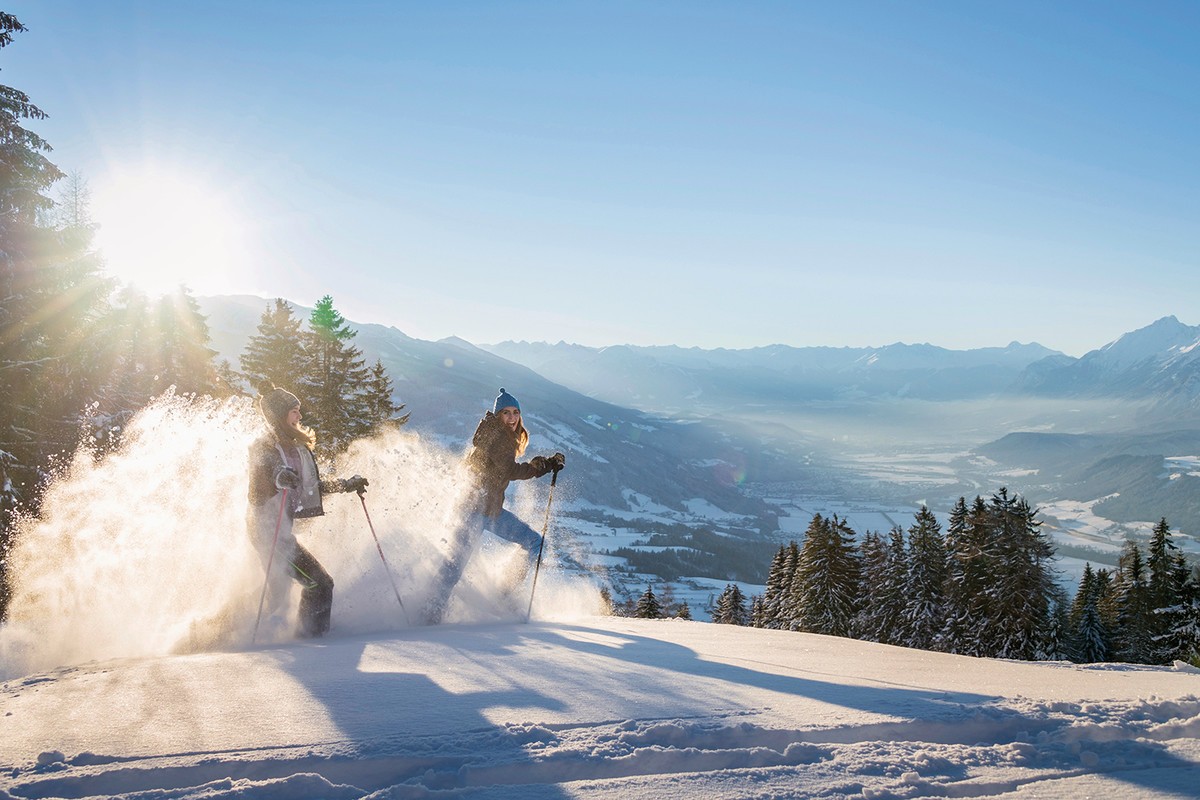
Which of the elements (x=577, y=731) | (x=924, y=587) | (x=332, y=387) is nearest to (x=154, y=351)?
(x=332, y=387)

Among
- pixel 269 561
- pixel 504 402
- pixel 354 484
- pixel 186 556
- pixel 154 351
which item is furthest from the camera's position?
pixel 154 351

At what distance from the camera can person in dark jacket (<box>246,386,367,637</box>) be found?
6555 mm

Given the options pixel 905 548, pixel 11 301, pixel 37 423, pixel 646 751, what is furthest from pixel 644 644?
pixel 905 548

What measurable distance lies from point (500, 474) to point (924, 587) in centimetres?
2747

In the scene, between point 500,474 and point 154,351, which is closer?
point 500,474

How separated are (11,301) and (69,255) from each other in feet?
6.45

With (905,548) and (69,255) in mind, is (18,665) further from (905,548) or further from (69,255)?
(905,548)

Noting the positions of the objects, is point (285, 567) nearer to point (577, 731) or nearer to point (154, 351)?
point (577, 731)

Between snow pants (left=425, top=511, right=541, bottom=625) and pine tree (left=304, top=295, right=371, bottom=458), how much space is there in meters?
15.7

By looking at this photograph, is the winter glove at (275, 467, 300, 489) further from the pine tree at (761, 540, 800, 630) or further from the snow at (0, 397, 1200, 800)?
the pine tree at (761, 540, 800, 630)

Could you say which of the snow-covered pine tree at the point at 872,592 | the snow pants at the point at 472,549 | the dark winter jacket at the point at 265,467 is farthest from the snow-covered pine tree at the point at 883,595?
the dark winter jacket at the point at 265,467

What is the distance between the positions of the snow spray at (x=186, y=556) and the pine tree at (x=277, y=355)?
47.4 ft

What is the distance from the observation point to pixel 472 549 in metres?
7.96

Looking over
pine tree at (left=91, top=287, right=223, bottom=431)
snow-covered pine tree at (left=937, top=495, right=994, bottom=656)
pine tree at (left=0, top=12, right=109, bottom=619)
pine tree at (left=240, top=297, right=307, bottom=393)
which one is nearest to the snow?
pine tree at (left=0, top=12, right=109, bottom=619)
